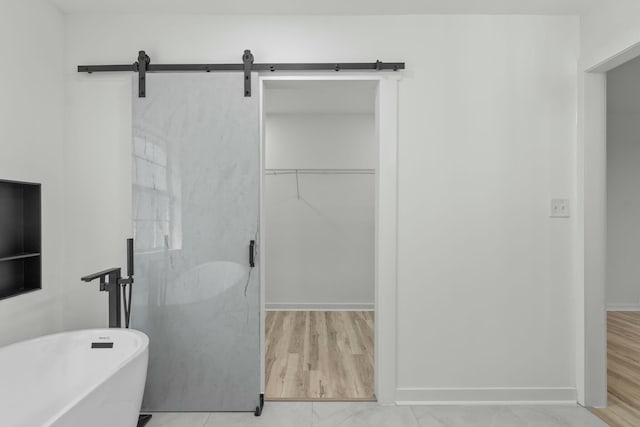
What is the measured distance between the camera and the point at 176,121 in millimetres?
2551

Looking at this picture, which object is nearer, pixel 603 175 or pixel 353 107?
pixel 603 175

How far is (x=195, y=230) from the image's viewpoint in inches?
101

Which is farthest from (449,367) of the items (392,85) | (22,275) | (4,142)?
(4,142)

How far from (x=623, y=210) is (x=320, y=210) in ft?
12.8

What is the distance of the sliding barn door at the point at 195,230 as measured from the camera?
8.37 ft

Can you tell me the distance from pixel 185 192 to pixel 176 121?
0.45 m

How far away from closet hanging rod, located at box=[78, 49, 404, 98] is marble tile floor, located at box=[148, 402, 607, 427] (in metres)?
2.02

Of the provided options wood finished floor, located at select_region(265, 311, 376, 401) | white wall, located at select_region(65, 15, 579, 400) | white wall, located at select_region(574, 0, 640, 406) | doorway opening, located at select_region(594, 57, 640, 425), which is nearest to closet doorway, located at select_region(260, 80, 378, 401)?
wood finished floor, located at select_region(265, 311, 376, 401)

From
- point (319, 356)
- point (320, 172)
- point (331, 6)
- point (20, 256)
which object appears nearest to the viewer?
point (20, 256)

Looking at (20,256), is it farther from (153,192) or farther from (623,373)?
(623,373)

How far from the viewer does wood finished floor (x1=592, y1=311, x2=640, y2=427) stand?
2.47 meters

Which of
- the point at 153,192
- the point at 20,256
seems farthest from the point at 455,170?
the point at 20,256

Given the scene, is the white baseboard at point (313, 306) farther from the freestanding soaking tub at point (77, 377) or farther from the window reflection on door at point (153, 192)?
the freestanding soaking tub at point (77, 377)

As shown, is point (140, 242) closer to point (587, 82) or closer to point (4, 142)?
point (4, 142)
